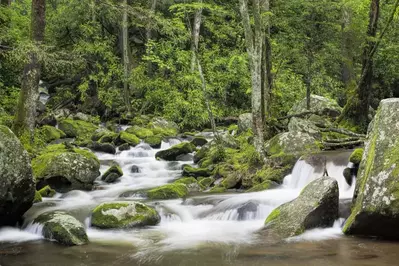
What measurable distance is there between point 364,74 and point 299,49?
4530mm

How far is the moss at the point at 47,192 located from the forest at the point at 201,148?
14 centimetres

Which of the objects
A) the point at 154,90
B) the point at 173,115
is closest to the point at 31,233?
the point at 173,115

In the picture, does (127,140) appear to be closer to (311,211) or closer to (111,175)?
(111,175)

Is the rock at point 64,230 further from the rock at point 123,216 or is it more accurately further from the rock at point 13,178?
the rock at point 123,216

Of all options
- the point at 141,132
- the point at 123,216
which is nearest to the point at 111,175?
the point at 123,216

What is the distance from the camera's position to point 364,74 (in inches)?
551

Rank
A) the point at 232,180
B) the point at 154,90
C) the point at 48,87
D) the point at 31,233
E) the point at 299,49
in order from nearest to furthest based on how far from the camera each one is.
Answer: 1. the point at 31,233
2. the point at 232,180
3. the point at 299,49
4. the point at 154,90
5. the point at 48,87

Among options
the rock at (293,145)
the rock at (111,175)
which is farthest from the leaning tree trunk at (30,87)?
the rock at (293,145)

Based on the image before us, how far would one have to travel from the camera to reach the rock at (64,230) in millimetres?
7082

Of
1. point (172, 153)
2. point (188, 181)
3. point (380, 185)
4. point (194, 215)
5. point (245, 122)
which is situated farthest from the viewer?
point (245, 122)

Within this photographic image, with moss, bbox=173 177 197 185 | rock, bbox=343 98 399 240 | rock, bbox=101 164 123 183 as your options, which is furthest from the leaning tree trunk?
rock, bbox=343 98 399 240

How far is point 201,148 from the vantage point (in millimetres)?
15852

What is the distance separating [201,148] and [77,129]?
776 centimetres

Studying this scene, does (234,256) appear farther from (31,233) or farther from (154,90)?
(154,90)
